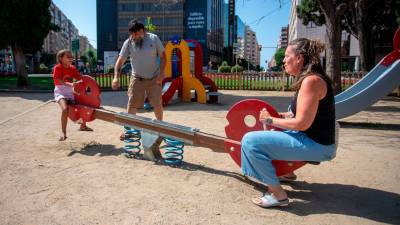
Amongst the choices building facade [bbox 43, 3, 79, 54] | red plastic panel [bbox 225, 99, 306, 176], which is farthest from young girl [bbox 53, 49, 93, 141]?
building facade [bbox 43, 3, 79, 54]

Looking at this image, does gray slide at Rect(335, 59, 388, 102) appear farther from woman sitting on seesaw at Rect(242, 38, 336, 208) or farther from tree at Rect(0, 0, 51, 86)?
tree at Rect(0, 0, 51, 86)

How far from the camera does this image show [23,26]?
1858cm

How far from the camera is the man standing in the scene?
579 cm

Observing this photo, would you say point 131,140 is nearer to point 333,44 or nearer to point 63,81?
point 63,81

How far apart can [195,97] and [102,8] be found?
9598 cm

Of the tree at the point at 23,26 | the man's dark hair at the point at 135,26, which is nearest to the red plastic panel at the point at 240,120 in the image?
the man's dark hair at the point at 135,26

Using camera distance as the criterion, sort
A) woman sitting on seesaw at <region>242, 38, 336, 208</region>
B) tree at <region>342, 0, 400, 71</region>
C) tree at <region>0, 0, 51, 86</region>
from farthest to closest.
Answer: tree at <region>342, 0, 400, 71</region> → tree at <region>0, 0, 51, 86</region> → woman sitting on seesaw at <region>242, 38, 336, 208</region>

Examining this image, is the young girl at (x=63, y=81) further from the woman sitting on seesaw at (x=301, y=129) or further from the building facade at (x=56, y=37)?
the building facade at (x=56, y=37)

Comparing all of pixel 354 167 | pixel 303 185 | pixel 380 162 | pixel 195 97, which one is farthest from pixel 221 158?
pixel 195 97

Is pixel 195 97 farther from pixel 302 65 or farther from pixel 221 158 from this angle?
pixel 302 65

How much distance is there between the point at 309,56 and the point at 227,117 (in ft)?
3.79

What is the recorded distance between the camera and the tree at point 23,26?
18.0 meters

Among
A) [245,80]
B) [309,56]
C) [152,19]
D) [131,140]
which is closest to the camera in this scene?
[309,56]

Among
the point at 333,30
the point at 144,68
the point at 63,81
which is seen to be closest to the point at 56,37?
the point at 333,30
